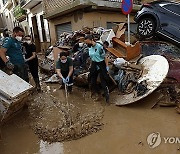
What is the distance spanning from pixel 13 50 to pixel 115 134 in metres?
3.04

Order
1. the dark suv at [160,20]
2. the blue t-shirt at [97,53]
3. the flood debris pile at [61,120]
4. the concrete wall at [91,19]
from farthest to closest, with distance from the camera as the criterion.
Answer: the concrete wall at [91,19]
the dark suv at [160,20]
the blue t-shirt at [97,53]
the flood debris pile at [61,120]

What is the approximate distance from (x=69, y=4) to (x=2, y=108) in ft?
29.4

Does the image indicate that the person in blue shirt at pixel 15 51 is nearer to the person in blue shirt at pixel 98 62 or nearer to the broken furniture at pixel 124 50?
the person in blue shirt at pixel 98 62

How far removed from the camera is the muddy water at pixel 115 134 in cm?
364

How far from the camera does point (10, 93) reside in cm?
424

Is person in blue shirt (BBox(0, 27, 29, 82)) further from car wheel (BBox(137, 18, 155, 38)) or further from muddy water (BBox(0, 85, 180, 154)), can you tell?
car wheel (BBox(137, 18, 155, 38))

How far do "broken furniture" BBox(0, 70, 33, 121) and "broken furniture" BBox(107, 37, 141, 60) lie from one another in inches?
118

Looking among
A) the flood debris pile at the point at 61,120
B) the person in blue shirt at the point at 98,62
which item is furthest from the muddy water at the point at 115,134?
the person in blue shirt at the point at 98,62

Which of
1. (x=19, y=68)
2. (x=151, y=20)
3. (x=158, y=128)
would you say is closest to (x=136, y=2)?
(x=151, y=20)

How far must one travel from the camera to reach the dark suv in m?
7.68

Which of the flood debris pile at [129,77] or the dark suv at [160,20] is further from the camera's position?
the dark suv at [160,20]

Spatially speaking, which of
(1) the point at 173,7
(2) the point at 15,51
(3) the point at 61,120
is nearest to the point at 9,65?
(2) the point at 15,51

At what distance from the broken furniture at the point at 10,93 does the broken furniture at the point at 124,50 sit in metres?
2.99

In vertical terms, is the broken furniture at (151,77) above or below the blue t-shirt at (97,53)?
below
